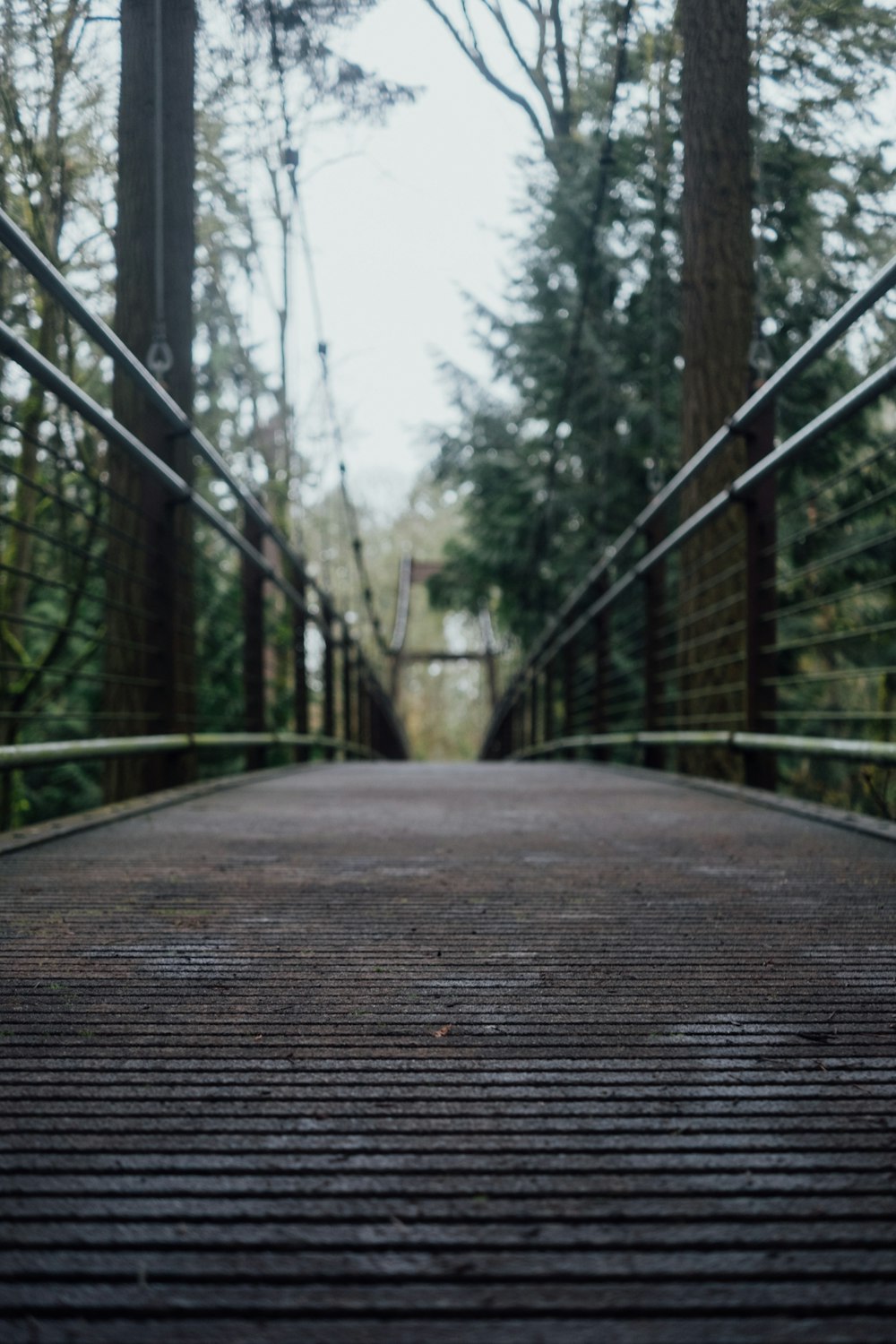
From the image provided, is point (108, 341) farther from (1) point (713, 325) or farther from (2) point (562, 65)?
(2) point (562, 65)

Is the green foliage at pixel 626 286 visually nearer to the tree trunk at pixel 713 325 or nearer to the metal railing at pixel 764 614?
the tree trunk at pixel 713 325

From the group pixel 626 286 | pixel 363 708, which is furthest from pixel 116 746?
pixel 363 708

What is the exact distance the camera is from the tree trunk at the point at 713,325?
3.91 meters

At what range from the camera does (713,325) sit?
13.6 ft

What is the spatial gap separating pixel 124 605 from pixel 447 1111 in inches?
75.9

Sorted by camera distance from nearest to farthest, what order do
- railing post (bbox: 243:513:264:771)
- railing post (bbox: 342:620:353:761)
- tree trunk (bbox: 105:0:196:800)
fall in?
tree trunk (bbox: 105:0:196:800) → railing post (bbox: 243:513:264:771) → railing post (bbox: 342:620:353:761)

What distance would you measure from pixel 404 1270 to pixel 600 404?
692cm

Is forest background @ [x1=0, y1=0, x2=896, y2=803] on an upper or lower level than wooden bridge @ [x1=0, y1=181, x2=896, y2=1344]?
upper

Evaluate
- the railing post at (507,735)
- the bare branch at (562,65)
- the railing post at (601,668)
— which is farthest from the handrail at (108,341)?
the railing post at (507,735)

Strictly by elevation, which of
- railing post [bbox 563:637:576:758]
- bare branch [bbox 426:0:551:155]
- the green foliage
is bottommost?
railing post [bbox 563:637:576:758]

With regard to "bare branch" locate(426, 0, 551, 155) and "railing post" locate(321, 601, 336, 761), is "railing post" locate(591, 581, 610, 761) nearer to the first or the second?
"railing post" locate(321, 601, 336, 761)

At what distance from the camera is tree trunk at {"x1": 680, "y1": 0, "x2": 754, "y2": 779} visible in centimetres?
391

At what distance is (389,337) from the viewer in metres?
12.9

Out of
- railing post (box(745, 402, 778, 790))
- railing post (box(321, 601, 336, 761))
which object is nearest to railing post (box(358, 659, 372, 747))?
railing post (box(321, 601, 336, 761))
